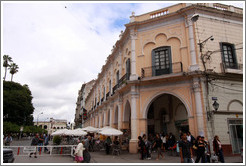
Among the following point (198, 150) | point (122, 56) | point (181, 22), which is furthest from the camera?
point (122, 56)

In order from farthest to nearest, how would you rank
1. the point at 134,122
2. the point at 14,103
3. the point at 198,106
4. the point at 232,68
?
the point at 14,103 < the point at 134,122 < the point at 232,68 < the point at 198,106

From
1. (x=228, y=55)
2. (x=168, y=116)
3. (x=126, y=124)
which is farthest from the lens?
(x=126, y=124)

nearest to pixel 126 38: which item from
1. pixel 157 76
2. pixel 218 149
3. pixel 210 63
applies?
pixel 157 76

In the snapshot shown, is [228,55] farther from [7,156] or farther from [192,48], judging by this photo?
[7,156]

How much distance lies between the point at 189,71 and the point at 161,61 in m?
2.54

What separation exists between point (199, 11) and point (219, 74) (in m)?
5.27

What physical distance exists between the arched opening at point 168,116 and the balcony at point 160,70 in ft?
6.71

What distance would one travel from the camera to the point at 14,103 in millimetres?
39844

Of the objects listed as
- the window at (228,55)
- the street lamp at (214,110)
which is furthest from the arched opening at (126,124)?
the window at (228,55)

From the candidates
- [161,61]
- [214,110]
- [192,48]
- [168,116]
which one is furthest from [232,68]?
[168,116]

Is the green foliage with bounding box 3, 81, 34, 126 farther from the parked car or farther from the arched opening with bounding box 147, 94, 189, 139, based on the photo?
the parked car

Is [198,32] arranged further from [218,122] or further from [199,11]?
[218,122]

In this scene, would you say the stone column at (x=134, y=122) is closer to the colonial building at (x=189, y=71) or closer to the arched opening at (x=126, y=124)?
the colonial building at (x=189, y=71)

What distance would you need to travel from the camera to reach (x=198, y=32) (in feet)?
49.2
